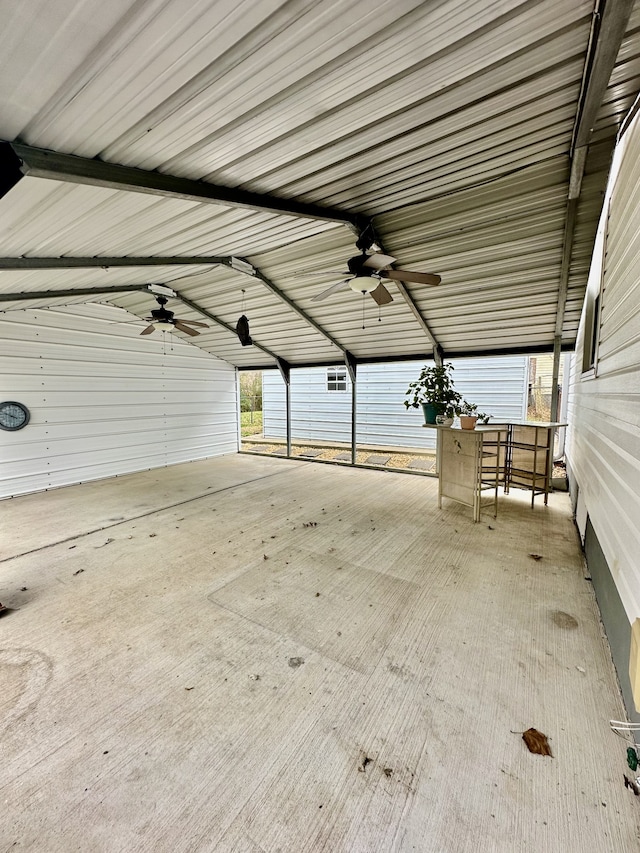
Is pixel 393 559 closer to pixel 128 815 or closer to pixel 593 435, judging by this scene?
pixel 593 435

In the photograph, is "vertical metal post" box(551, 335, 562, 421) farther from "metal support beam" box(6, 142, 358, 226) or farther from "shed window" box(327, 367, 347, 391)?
"shed window" box(327, 367, 347, 391)

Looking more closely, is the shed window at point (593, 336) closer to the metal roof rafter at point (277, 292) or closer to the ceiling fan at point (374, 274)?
the ceiling fan at point (374, 274)

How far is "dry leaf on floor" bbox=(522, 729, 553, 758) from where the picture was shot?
1.41 m

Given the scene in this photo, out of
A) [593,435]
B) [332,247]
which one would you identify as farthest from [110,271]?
[593,435]

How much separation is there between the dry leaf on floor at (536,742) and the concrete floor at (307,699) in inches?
1.5

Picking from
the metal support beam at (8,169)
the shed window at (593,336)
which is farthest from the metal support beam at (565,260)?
the metal support beam at (8,169)

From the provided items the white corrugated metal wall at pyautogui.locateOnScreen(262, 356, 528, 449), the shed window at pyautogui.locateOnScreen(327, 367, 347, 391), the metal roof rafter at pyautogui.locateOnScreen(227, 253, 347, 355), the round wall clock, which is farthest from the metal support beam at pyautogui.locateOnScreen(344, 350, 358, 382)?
the round wall clock

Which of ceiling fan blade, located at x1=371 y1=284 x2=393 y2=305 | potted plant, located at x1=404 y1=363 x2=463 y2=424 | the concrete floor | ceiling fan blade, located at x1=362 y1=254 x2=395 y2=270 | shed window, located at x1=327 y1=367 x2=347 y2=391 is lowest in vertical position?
the concrete floor

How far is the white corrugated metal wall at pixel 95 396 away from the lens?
560cm

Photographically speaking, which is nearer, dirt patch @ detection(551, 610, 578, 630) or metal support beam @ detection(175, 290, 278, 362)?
dirt patch @ detection(551, 610, 578, 630)

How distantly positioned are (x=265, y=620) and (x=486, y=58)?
347 centimetres

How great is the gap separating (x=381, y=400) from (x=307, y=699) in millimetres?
8062

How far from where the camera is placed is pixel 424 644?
82.2 inches

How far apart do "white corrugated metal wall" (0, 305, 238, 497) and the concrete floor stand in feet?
9.71
